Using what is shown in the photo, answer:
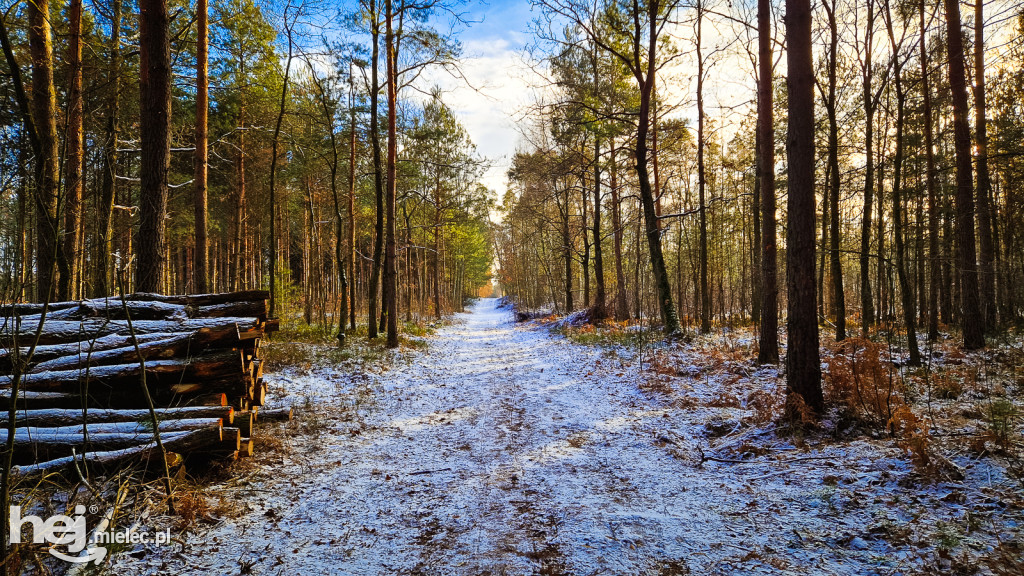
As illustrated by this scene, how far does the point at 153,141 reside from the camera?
6.77 m

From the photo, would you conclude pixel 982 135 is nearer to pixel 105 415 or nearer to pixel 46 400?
→ pixel 105 415

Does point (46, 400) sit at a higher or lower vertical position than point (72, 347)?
lower

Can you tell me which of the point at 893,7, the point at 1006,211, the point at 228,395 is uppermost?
the point at 893,7

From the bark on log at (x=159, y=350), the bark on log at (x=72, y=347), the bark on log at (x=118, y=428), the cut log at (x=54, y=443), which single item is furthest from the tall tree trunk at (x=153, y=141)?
the cut log at (x=54, y=443)

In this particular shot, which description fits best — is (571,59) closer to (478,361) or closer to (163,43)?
(478,361)

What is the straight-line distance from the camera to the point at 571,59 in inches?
663

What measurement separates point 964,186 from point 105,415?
47.6 feet

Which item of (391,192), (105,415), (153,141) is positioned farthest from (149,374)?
(391,192)

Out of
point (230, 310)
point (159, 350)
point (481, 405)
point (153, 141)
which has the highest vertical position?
point (153, 141)

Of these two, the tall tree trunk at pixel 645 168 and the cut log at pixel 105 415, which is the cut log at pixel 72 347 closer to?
the cut log at pixel 105 415

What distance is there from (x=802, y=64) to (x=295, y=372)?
385 inches

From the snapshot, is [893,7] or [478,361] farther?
[478,361]

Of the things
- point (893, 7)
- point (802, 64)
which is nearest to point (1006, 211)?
point (893, 7)

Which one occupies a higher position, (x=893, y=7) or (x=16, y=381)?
(x=893, y=7)
